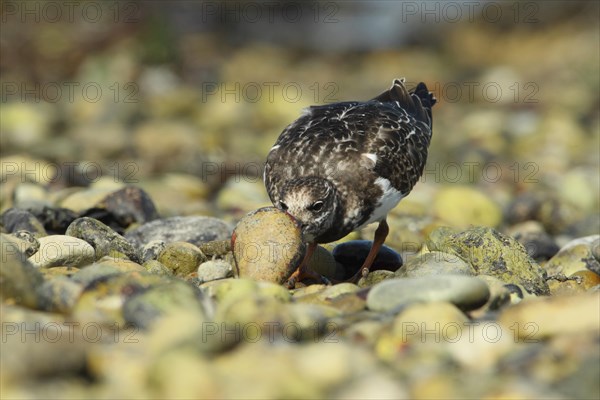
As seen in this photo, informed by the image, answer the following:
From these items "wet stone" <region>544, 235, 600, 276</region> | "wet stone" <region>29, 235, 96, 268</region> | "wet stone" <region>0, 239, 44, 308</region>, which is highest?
"wet stone" <region>0, 239, 44, 308</region>

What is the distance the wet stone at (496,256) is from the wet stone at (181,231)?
1.60 m

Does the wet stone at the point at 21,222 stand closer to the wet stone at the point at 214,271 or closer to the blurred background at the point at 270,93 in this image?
the blurred background at the point at 270,93

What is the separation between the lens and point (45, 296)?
427cm

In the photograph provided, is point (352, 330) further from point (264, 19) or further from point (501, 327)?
point (264, 19)

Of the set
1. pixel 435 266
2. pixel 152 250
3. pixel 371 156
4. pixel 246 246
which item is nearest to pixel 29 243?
pixel 152 250

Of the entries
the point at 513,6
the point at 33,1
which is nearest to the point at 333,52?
the point at 513,6

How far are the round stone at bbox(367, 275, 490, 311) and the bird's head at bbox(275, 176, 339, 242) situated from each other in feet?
3.08

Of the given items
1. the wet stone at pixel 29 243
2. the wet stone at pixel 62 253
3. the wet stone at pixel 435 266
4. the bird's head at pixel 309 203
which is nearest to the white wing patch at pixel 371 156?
the bird's head at pixel 309 203

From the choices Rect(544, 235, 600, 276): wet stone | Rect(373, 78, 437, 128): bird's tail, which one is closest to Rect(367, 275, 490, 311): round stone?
Rect(544, 235, 600, 276): wet stone

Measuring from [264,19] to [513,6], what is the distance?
584 centimetres

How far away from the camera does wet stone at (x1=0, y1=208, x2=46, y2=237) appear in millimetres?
6355

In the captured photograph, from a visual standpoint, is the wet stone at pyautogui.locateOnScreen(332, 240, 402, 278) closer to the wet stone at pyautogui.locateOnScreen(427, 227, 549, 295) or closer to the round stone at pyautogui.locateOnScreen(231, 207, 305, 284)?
the wet stone at pyautogui.locateOnScreen(427, 227, 549, 295)

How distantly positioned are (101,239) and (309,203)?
1.37m

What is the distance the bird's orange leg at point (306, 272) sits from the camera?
17.7ft
